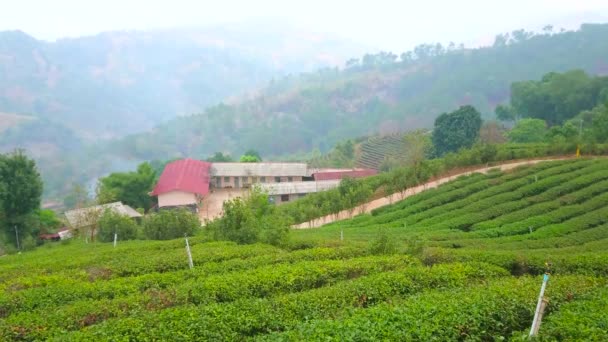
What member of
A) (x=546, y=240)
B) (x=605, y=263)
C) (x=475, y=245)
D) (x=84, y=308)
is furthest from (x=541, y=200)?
(x=84, y=308)

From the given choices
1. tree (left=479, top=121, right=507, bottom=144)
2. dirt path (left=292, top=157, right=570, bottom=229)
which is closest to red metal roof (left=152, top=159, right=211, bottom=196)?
dirt path (left=292, top=157, right=570, bottom=229)

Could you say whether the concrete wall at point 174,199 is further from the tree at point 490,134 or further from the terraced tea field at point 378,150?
the tree at point 490,134

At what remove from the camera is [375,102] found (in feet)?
474

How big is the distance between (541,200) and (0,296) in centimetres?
2912

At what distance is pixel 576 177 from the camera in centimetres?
3219

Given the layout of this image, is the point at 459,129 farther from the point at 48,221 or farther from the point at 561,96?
the point at 48,221

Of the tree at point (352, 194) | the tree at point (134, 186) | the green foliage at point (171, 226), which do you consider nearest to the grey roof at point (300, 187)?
the tree at point (352, 194)

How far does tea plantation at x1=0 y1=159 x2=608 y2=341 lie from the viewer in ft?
29.3

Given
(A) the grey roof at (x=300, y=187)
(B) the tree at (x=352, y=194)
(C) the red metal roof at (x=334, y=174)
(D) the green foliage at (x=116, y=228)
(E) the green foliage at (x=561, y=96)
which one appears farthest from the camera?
(E) the green foliage at (x=561, y=96)

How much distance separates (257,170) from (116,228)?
30.2 meters

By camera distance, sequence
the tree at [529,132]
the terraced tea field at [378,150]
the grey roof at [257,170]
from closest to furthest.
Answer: the grey roof at [257,170] → the tree at [529,132] → the terraced tea field at [378,150]

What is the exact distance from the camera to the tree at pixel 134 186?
163 ft

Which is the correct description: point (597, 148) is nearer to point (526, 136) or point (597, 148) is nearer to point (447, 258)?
point (526, 136)

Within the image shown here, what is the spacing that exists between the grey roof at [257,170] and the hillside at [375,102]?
197 feet
